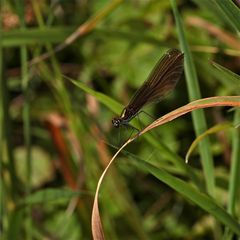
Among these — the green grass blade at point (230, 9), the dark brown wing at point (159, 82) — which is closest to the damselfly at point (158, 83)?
the dark brown wing at point (159, 82)

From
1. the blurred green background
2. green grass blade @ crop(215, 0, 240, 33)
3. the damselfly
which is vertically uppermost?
green grass blade @ crop(215, 0, 240, 33)

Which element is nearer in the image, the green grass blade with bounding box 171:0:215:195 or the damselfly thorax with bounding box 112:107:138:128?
the damselfly thorax with bounding box 112:107:138:128

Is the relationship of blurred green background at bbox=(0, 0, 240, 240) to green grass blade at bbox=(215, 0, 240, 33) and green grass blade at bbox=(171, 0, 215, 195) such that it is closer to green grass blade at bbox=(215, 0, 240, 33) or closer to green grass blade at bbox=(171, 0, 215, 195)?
green grass blade at bbox=(171, 0, 215, 195)

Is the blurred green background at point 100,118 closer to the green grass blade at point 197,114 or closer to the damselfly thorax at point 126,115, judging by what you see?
the green grass blade at point 197,114

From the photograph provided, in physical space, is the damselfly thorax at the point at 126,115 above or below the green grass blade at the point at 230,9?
below

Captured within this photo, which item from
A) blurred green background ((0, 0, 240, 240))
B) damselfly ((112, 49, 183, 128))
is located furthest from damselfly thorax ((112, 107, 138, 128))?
blurred green background ((0, 0, 240, 240))
